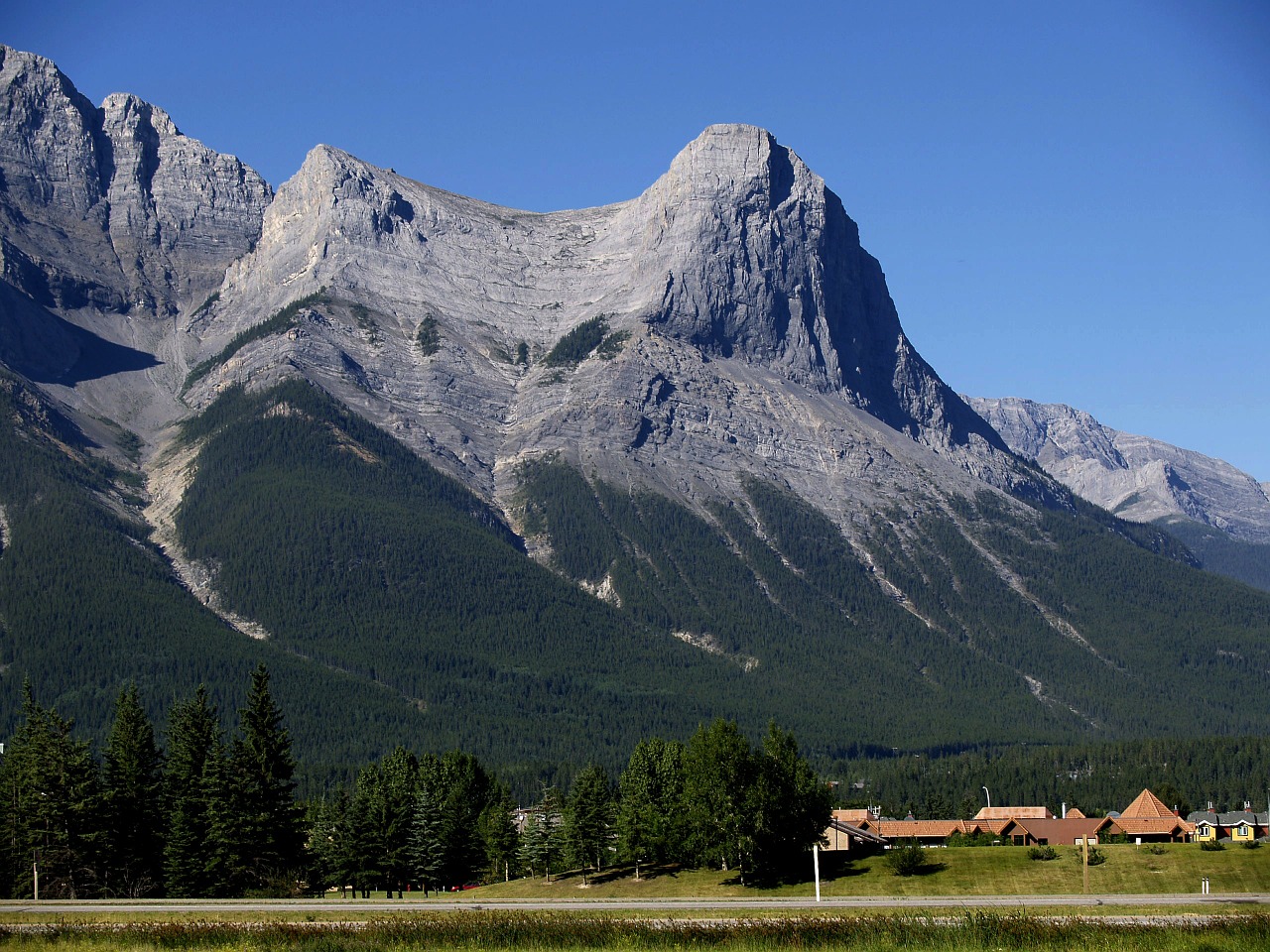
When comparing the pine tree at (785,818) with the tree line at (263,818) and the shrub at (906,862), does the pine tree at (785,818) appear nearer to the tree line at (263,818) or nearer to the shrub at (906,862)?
the tree line at (263,818)

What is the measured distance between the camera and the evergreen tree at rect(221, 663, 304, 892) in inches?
4525

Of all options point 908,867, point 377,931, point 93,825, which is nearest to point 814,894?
point 908,867

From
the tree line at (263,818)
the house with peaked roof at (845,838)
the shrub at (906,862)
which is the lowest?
the shrub at (906,862)

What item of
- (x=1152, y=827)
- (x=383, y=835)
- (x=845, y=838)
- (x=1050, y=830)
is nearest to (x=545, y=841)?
(x=383, y=835)

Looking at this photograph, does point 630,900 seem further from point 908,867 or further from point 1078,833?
point 1078,833

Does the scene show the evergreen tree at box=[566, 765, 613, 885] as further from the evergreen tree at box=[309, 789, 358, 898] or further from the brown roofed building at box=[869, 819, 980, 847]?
the brown roofed building at box=[869, 819, 980, 847]

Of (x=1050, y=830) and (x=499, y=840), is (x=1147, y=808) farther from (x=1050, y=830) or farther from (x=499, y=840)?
(x=499, y=840)

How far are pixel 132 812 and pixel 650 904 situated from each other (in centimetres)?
3771

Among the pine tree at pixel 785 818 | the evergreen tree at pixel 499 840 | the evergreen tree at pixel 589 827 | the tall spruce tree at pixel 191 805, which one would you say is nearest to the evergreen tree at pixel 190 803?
the tall spruce tree at pixel 191 805

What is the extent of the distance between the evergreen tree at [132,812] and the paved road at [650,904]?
21.8ft

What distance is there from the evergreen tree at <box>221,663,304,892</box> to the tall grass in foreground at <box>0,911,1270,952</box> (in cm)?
2764

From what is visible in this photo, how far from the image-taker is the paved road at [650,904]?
322ft

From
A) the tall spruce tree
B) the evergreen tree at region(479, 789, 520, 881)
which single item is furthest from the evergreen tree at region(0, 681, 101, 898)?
the evergreen tree at region(479, 789, 520, 881)

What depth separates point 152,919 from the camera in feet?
301
